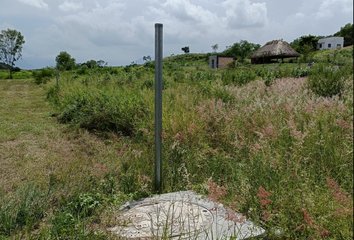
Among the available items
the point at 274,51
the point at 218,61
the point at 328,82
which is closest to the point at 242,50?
the point at 218,61

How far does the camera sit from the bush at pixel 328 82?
5816mm

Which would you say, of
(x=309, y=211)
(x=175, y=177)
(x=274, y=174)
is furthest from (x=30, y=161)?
(x=309, y=211)

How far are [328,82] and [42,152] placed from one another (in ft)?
18.5

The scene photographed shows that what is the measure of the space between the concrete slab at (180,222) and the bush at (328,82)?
4506mm

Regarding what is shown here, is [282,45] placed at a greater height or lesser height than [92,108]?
greater

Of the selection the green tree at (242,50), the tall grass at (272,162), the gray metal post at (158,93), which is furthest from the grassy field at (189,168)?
the green tree at (242,50)

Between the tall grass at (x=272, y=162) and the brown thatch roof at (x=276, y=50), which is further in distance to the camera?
the brown thatch roof at (x=276, y=50)

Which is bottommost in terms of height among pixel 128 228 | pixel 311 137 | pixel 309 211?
pixel 128 228

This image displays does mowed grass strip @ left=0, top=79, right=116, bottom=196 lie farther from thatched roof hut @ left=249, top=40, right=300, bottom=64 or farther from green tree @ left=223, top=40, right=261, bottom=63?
green tree @ left=223, top=40, right=261, bottom=63

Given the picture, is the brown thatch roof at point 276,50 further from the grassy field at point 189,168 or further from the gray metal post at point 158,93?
the gray metal post at point 158,93

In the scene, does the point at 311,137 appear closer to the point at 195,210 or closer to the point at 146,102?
the point at 195,210

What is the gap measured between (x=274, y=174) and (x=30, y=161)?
2998 millimetres

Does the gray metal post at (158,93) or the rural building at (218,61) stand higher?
the rural building at (218,61)

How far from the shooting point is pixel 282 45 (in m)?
40.5
